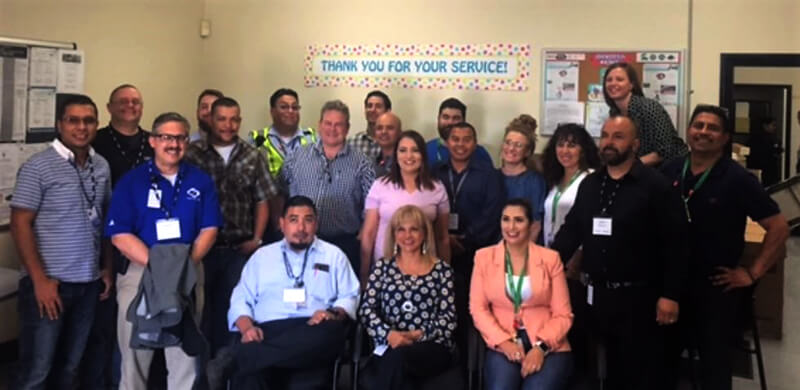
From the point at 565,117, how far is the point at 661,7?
3.32 feet

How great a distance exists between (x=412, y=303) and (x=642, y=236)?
40.4 inches

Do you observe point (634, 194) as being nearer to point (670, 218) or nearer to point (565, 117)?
point (670, 218)

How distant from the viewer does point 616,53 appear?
15.5 ft

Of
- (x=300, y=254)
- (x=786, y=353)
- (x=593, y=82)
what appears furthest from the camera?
(x=593, y=82)

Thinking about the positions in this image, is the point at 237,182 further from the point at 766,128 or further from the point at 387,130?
the point at 766,128

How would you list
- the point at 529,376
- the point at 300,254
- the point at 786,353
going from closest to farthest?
the point at 529,376
the point at 300,254
the point at 786,353

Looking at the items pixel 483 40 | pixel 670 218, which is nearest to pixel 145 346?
pixel 670 218

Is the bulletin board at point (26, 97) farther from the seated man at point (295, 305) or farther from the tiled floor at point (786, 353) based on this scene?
the tiled floor at point (786, 353)

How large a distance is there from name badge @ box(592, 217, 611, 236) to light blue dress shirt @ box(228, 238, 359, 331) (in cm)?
112

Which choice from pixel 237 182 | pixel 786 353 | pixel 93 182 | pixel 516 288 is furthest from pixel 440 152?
pixel 786 353

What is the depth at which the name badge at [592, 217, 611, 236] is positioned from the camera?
2760 millimetres

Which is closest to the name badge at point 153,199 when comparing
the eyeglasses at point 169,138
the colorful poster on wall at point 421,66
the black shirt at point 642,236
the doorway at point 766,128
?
the eyeglasses at point 169,138

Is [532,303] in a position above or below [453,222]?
below

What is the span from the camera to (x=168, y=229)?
2.81m
